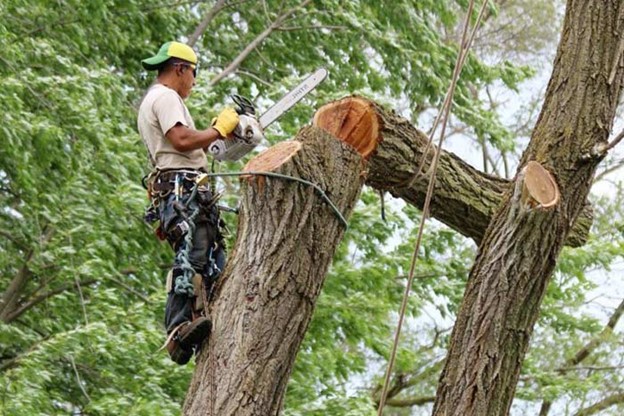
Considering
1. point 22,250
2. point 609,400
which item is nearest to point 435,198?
point 22,250

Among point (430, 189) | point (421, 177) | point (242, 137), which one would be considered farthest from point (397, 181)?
point (242, 137)

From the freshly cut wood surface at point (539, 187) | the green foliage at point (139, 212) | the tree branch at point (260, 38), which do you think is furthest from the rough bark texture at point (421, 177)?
the tree branch at point (260, 38)

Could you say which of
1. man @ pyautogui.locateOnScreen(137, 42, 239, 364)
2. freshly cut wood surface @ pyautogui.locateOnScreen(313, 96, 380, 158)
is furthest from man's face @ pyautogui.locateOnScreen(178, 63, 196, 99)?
freshly cut wood surface @ pyautogui.locateOnScreen(313, 96, 380, 158)

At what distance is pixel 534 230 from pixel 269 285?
0.87 metres

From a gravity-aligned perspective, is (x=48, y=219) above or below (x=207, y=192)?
above

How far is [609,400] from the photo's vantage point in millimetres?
12570

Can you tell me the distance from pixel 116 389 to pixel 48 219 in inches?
53.3

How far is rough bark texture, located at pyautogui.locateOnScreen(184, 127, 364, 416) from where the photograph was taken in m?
3.55

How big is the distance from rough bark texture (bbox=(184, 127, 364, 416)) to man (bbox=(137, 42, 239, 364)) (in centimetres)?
22

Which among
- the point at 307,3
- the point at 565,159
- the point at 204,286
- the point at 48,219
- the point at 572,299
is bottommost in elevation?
the point at 204,286

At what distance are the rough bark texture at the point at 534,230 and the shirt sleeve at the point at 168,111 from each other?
107 cm

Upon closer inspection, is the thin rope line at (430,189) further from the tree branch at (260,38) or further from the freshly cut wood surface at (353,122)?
the tree branch at (260,38)

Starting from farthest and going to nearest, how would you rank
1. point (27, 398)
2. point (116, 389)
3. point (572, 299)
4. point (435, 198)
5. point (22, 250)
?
point (572, 299)
point (22, 250)
point (116, 389)
point (27, 398)
point (435, 198)

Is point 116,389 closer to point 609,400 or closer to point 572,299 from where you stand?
point 572,299
